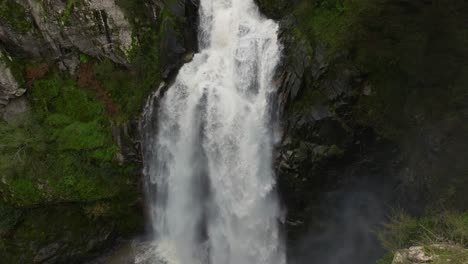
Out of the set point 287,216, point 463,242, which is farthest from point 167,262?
point 463,242

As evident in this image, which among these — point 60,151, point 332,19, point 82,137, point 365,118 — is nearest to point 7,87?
point 60,151

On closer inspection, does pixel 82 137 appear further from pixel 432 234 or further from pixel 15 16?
pixel 432 234

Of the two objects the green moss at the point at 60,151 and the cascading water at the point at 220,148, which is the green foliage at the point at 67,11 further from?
the cascading water at the point at 220,148

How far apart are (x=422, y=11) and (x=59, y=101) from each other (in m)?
15.4

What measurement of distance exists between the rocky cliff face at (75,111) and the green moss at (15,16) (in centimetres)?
4

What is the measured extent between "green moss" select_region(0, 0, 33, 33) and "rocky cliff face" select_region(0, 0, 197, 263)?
0.13 ft

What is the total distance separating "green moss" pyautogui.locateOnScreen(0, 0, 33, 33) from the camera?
48.6 ft

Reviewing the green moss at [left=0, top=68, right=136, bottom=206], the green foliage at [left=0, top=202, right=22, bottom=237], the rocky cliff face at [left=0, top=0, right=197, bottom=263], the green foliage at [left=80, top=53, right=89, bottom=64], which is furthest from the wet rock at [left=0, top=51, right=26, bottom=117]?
Answer: the green foliage at [left=0, top=202, right=22, bottom=237]

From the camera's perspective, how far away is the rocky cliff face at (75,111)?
14898mm

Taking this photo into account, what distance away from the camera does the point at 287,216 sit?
13.4m

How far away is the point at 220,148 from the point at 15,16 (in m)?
10.9

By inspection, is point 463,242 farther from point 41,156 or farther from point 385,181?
point 41,156

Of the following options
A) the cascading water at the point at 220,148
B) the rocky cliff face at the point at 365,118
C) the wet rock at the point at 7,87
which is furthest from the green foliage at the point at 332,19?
the wet rock at the point at 7,87

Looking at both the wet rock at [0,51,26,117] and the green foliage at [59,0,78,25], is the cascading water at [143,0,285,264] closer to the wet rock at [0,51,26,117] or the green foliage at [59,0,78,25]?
the green foliage at [59,0,78,25]
